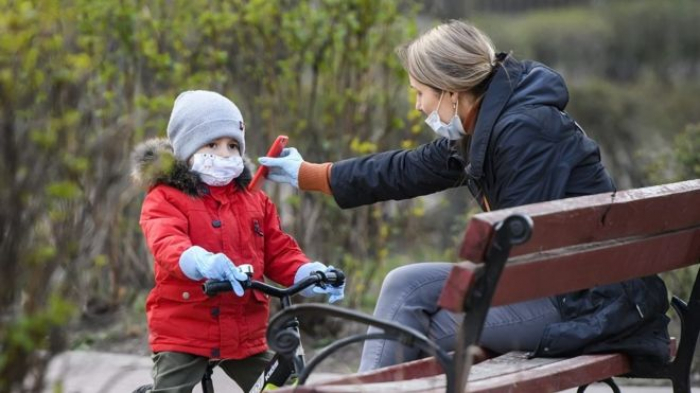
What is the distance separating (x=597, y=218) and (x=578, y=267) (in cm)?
15

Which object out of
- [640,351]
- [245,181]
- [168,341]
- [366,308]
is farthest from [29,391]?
[366,308]

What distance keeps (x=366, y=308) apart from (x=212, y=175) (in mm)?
3303

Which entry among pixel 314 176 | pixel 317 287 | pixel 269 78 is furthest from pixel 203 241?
pixel 269 78

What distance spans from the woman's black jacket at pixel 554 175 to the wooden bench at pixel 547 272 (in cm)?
8

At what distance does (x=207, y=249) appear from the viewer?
4066mm

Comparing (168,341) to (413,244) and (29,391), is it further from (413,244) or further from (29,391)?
(413,244)

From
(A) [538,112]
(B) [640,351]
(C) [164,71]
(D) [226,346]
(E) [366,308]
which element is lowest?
(E) [366,308]

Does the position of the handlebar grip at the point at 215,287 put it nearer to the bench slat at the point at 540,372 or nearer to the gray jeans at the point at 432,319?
the gray jeans at the point at 432,319

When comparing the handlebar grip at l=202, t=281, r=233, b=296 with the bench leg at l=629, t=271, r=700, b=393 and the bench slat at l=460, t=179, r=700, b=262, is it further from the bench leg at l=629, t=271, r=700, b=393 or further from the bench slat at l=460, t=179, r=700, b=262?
the bench leg at l=629, t=271, r=700, b=393

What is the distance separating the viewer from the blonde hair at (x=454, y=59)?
405 cm

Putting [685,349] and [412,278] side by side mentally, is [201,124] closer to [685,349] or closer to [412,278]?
[412,278]

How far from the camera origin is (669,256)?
3855 millimetres

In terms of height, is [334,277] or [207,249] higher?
[207,249]

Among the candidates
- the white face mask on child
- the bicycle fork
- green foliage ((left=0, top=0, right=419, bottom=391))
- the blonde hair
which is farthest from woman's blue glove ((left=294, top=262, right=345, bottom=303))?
green foliage ((left=0, top=0, right=419, bottom=391))
